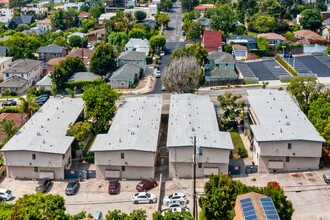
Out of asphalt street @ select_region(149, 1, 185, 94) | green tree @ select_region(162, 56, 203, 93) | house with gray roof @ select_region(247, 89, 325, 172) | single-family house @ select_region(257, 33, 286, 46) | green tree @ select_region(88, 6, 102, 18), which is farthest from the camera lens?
green tree @ select_region(88, 6, 102, 18)

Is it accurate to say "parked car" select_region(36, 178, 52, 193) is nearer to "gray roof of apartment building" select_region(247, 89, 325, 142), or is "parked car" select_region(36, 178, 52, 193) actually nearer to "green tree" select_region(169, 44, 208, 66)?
"gray roof of apartment building" select_region(247, 89, 325, 142)

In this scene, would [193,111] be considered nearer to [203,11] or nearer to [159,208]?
[159,208]

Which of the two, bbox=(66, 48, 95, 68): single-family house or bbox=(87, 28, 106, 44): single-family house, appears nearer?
bbox=(66, 48, 95, 68): single-family house

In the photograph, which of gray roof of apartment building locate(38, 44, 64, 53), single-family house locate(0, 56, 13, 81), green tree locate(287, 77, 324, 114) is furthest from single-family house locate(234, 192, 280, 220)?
gray roof of apartment building locate(38, 44, 64, 53)

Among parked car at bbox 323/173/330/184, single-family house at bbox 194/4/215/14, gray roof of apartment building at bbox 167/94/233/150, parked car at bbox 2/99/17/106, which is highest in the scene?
single-family house at bbox 194/4/215/14

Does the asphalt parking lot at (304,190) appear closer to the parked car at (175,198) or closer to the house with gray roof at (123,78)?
the parked car at (175,198)

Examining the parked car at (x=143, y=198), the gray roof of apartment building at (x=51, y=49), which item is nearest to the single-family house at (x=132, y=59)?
the gray roof of apartment building at (x=51, y=49)

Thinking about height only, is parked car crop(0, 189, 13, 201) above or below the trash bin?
below

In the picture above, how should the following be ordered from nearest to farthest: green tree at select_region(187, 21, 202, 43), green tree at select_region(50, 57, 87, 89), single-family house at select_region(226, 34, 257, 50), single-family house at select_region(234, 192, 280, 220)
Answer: single-family house at select_region(234, 192, 280, 220), green tree at select_region(50, 57, 87, 89), single-family house at select_region(226, 34, 257, 50), green tree at select_region(187, 21, 202, 43)
